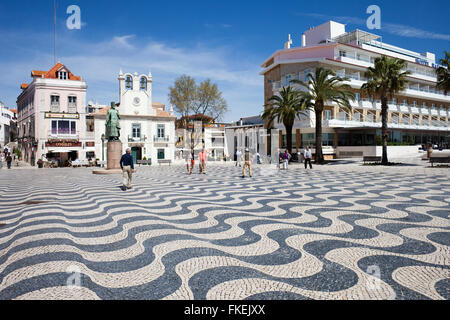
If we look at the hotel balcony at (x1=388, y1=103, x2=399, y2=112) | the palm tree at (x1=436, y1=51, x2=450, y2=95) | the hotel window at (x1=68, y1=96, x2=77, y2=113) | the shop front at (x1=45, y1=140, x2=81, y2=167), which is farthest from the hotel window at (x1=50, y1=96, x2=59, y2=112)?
the hotel balcony at (x1=388, y1=103, x2=399, y2=112)

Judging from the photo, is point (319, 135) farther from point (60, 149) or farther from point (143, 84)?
point (60, 149)

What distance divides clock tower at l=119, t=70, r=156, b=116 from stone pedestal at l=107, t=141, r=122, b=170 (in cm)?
2140

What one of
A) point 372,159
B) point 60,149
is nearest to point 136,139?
point 60,149

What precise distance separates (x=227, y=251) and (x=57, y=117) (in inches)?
1560

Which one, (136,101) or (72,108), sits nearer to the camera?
(72,108)

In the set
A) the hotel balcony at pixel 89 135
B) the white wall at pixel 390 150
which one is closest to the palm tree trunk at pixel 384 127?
the white wall at pixel 390 150

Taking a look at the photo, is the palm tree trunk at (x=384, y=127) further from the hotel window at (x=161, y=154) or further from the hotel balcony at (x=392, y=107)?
the hotel window at (x=161, y=154)

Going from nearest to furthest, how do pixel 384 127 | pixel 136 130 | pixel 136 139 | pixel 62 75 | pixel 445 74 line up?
pixel 445 74
pixel 384 127
pixel 62 75
pixel 136 139
pixel 136 130

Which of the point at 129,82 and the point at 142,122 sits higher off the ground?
the point at 129,82

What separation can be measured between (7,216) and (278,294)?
6202 mm

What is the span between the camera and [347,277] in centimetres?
302

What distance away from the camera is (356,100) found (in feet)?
135

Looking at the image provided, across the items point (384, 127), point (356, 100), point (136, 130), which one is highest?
point (356, 100)

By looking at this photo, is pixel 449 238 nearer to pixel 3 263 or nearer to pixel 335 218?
pixel 335 218
